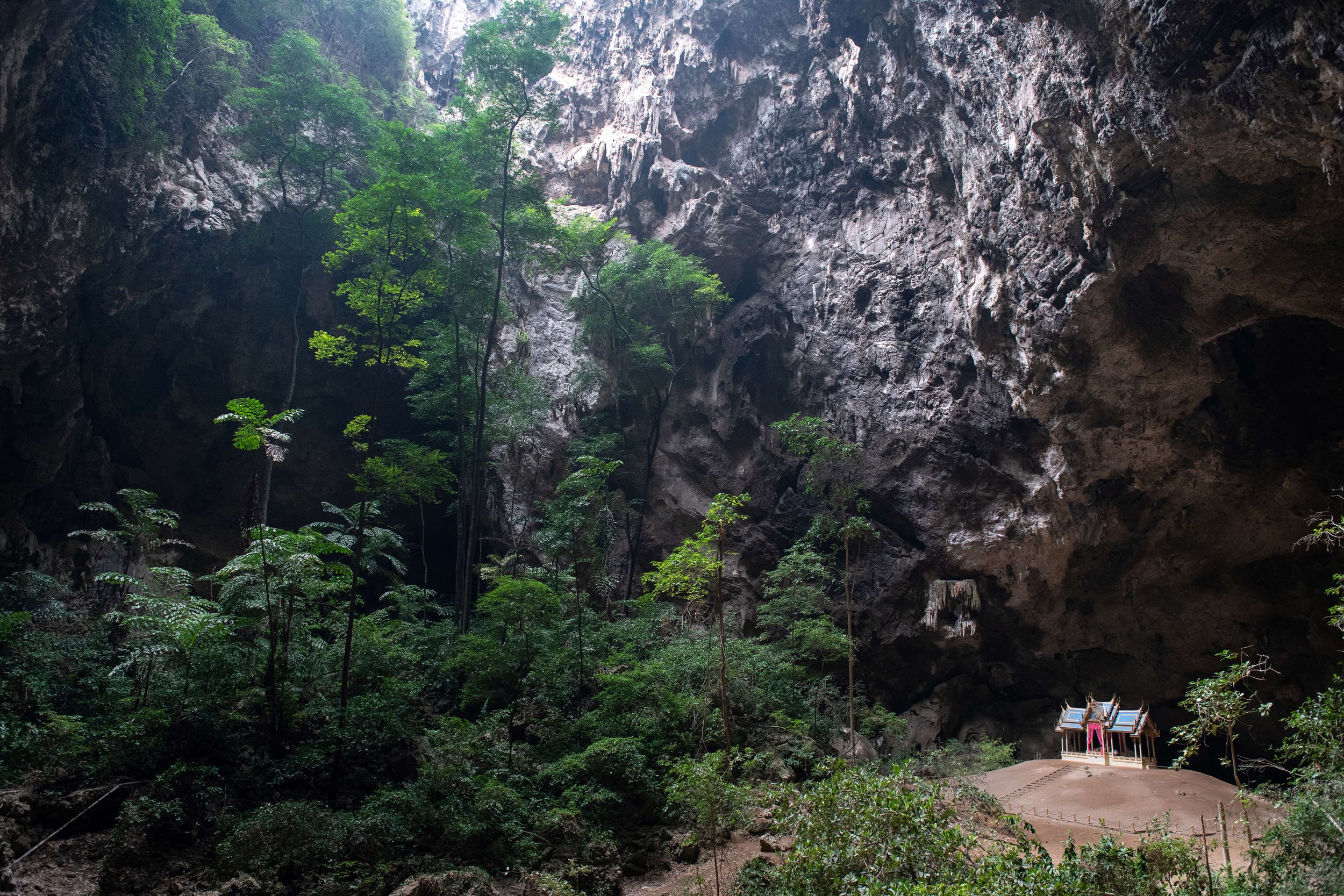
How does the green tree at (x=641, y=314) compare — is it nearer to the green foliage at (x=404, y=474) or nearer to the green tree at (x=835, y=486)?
the green tree at (x=835, y=486)

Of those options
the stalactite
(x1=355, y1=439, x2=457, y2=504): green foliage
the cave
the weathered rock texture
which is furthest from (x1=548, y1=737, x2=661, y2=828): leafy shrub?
the stalactite

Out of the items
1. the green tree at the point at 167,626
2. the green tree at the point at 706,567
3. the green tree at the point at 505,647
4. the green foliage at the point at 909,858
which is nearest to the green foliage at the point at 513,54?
the green tree at the point at 505,647

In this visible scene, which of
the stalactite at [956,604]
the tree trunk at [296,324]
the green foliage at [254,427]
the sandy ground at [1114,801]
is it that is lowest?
the sandy ground at [1114,801]

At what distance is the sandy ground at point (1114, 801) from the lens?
34.0ft

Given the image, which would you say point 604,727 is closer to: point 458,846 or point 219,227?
point 458,846

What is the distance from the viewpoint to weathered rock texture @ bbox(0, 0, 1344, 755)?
966cm

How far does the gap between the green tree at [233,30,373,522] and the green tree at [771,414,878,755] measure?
516 inches

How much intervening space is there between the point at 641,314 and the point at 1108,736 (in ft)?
54.9

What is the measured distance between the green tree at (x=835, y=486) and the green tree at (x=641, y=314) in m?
5.76

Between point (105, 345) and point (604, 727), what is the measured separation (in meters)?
15.3

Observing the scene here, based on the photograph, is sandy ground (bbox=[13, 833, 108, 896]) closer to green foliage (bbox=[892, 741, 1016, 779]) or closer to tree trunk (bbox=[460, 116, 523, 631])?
tree trunk (bbox=[460, 116, 523, 631])

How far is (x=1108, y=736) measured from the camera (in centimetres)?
1405

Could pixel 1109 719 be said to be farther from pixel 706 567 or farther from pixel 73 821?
pixel 73 821

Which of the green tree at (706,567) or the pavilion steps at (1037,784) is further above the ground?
the green tree at (706,567)
